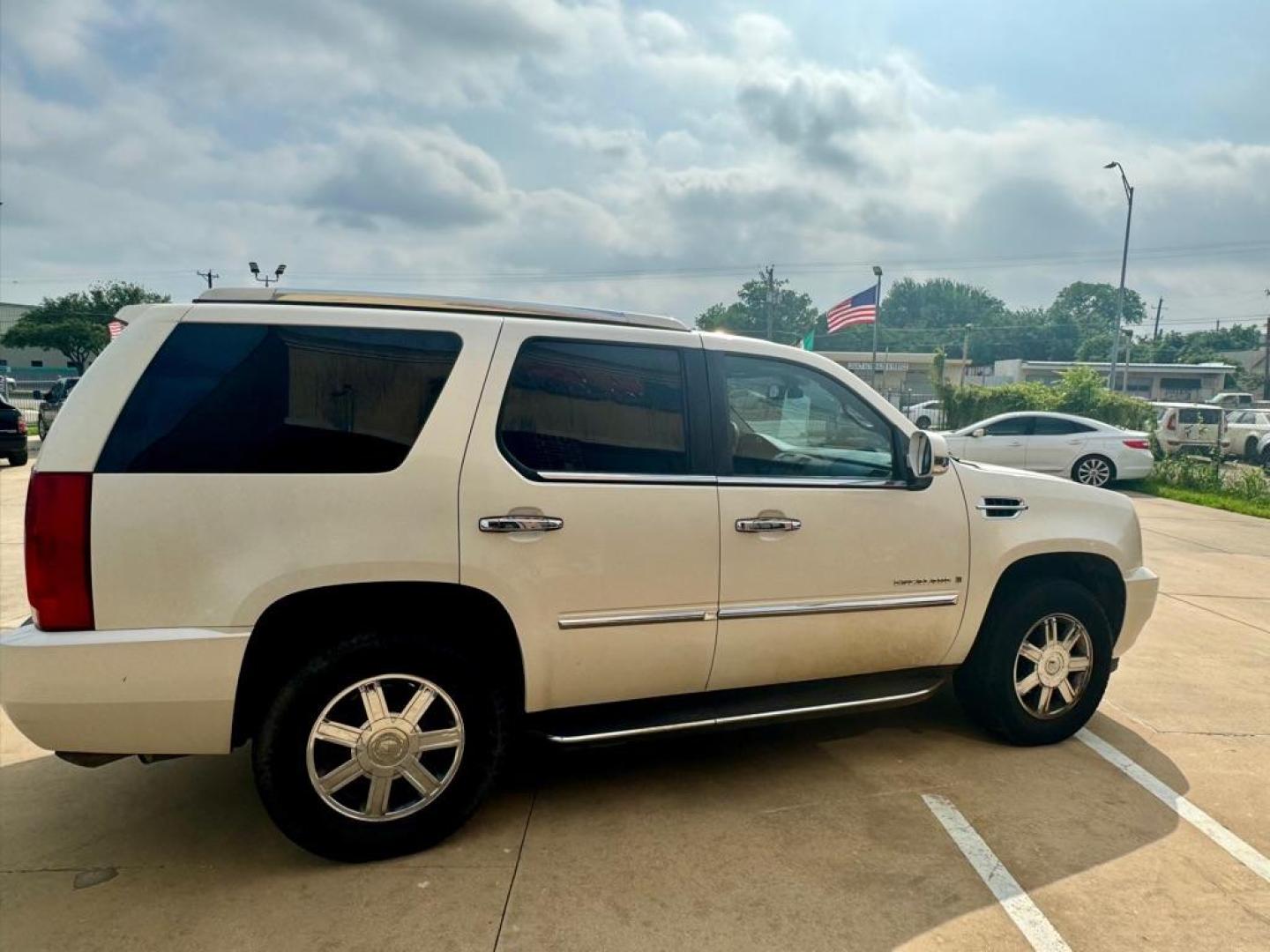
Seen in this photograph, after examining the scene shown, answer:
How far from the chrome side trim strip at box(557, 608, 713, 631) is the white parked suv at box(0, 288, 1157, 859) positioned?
14 millimetres

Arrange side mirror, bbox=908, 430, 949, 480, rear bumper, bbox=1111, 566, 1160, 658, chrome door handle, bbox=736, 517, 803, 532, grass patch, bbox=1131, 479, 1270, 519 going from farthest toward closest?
1. grass patch, bbox=1131, 479, 1270, 519
2. rear bumper, bbox=1111, 566, 1160, 658
3. side mirror, bbox=908, 430, 949, 480
4. chrome door handle, bbox=736, 517, 803, 532

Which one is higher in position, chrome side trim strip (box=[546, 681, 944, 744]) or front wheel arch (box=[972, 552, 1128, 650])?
front wheel arch (box=[972, 552, 1128, 650])

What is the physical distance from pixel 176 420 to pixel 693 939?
2.30 metres

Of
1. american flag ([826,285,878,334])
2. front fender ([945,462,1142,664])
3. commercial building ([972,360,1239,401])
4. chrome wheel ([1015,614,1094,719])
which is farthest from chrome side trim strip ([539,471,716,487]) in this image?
commercial building ([972,360,1239,401])

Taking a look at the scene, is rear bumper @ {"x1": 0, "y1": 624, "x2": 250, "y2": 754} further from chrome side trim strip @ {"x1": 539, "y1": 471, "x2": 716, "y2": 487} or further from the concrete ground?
chrome side trim strip @ {"x1": 539, "y1": 471, "x2": 716, "y2": 487}

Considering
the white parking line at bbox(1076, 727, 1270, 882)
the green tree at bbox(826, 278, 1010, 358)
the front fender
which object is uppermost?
the green tree at bbox(826, 278, 1010, 358)

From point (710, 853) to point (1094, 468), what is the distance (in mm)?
14115

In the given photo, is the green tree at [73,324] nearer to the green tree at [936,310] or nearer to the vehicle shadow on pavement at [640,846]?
the vehicle shadow on pavement at [640,846]

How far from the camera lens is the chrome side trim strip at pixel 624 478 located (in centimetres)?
287

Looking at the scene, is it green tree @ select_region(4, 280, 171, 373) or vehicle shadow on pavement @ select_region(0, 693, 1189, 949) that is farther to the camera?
green tree @ select_region(4, 280, 171, 373)

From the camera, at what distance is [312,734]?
2637mm

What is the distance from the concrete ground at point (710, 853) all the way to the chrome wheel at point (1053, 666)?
24 centimetres

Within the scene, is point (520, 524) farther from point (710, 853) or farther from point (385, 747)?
point (710, 853)

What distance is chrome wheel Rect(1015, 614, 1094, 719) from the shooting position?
3721 mm
